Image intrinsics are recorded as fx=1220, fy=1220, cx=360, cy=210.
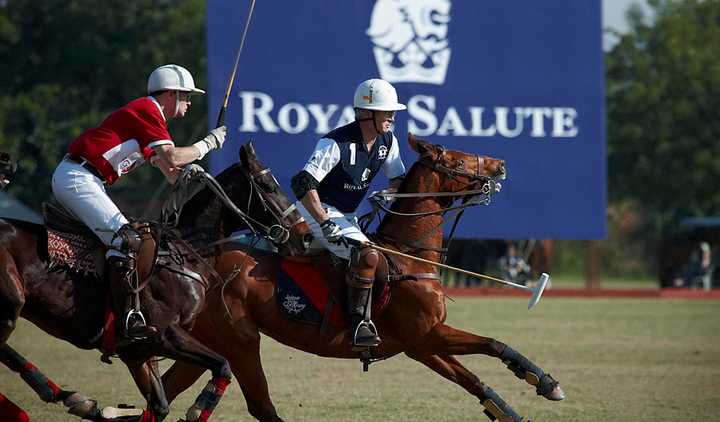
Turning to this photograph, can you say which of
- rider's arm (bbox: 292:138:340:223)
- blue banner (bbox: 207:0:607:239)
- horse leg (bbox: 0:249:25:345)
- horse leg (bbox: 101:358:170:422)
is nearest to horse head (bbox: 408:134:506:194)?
rider's arm (bbox: 292:138:340:223)

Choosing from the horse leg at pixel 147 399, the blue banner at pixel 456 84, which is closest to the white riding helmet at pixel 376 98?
the horse leg at pixel 147 399

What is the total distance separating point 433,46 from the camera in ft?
61.5

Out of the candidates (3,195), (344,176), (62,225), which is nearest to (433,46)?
(344,176)

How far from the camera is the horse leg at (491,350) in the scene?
8680 mm

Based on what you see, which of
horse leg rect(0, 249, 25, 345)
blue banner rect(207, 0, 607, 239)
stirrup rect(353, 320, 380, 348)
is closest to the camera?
horse leg rect(0, 249, 25, 345)

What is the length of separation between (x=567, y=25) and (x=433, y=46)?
7.11ft

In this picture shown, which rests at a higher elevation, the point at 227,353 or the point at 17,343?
the point at 227,353

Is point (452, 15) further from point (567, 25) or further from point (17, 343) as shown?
point (17, 343)

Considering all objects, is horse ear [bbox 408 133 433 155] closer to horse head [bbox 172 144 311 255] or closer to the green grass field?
horse head [bbox 172 144 311 255]

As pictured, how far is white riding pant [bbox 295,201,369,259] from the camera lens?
8.66 meters

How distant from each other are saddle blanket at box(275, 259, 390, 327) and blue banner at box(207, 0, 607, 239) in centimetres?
912

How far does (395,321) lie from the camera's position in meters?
8.77

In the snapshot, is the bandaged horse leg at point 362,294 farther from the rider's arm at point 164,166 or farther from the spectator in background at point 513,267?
the spectator in background at point 513,267

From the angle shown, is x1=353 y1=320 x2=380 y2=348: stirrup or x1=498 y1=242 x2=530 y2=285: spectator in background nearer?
x1=353 y1=320 x2=380 y2=348: stirrup
